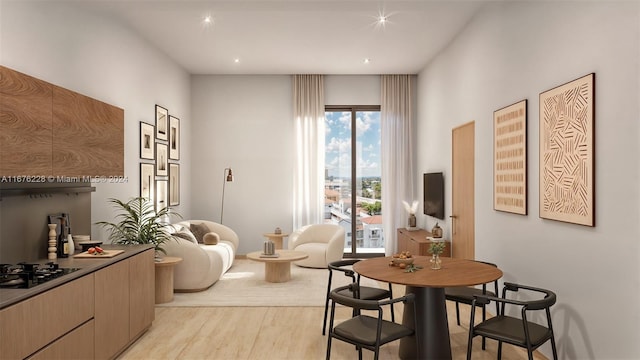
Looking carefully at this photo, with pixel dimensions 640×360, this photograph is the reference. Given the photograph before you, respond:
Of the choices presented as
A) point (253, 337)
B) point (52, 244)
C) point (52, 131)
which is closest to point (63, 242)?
point (52, 244)

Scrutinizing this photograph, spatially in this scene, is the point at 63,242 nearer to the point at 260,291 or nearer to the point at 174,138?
the point at 260,291

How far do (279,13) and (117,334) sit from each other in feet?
11.2

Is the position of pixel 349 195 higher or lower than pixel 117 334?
higher

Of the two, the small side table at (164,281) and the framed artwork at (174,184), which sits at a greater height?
the framed artwork at (174,184)

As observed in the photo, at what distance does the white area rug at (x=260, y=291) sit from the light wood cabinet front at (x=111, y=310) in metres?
1.51

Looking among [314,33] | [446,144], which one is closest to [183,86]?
[314,33]

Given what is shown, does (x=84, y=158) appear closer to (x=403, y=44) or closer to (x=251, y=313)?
(x=251, y=313)

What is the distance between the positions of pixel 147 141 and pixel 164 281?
72.3 inches

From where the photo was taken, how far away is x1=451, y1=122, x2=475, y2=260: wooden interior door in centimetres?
527

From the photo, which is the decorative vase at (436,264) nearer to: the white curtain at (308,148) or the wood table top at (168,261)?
the wood table top at (168,261)

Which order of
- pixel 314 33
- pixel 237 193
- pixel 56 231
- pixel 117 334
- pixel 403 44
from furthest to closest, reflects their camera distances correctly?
Result: pixel 237 193
pixel 403 44
pixel 314 33
pixel 56 231
pixel 117 334

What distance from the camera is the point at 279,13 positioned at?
4.96m

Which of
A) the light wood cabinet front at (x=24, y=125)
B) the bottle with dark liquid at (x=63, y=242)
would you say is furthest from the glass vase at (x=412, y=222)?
the light wood cabinet front at (x=24, y=125)

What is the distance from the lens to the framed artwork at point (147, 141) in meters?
5.69
